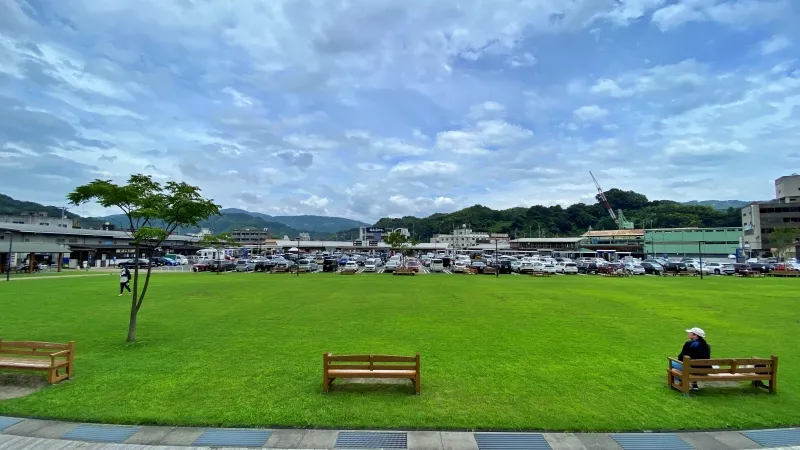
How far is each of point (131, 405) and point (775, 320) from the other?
20736 mm

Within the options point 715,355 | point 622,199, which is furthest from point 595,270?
point 622,199

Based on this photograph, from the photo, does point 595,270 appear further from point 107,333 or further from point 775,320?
point 107,333

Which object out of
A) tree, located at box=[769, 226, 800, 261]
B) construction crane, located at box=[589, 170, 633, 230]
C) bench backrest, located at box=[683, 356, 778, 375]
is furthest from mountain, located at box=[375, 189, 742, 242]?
bench backrest, located at box=[683, 356, 778, 375]

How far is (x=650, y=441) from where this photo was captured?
598 cm

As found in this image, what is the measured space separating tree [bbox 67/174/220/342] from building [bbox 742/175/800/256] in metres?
107

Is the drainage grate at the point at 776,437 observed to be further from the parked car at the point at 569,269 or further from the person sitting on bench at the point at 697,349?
the parked car at the point at 569,269

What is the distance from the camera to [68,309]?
1711 centimetres

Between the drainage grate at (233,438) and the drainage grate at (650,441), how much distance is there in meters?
5.30

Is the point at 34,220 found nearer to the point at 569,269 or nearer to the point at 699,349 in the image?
the point at 569,269

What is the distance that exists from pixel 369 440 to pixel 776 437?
623 centimetres

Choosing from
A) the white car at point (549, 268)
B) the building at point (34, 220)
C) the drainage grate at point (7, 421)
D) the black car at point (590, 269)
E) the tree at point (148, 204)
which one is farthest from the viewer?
the building at point (34, 220)

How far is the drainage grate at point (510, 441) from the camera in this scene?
577 cm

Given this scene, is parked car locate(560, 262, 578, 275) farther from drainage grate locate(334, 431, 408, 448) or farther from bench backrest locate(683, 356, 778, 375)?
drainage grate locate(334, 431, 408, 448)

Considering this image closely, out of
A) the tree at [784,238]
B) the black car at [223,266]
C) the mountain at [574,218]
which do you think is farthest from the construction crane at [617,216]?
the black car at [223,266]
